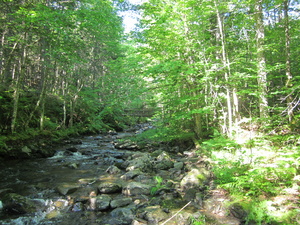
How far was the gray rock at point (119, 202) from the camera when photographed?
17.7ft

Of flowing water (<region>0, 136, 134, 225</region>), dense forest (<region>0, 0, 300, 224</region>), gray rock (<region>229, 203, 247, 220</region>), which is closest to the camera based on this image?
gray rock (<region>229, 203, 247, 220</region>)

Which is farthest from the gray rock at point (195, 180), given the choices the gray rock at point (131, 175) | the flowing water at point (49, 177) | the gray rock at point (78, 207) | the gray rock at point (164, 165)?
the gray rock at point (78, 207)

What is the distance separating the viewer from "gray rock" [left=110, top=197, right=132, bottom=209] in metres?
5.40

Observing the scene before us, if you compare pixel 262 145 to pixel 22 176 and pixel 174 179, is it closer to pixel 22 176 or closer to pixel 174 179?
pixel 174 179

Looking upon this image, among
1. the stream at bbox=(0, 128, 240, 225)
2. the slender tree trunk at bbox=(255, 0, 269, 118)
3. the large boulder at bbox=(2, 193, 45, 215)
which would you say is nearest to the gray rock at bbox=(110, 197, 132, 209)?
the stream at bbox=(0, 128, 240, 225)

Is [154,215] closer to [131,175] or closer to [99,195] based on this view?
[99,195]

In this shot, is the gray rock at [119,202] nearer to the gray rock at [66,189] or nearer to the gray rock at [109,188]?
the gray rock at [109,188]

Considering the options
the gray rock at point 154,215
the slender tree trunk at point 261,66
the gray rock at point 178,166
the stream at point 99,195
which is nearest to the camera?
the gray rock at point 154,215

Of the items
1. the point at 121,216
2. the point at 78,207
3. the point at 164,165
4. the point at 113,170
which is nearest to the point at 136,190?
the point at 121,216

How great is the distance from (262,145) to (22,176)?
29.6 ft

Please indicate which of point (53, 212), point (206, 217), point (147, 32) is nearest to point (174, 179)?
point (206, 217)

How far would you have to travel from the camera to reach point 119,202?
5.52 meters

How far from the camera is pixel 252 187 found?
486 cm

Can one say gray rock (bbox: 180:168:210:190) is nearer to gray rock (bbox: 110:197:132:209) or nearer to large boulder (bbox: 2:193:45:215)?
gray rock (bbox: 110:197:132:209)
